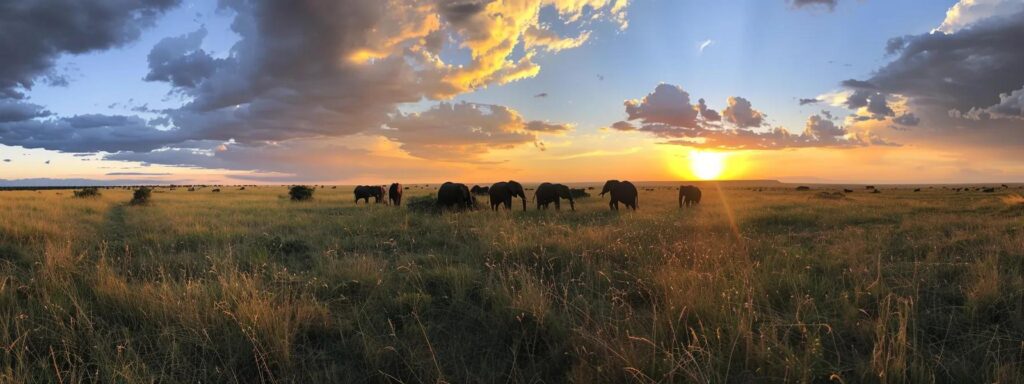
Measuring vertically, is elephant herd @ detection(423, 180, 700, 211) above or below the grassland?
above

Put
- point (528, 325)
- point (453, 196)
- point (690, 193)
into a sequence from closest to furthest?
point (528, 325) < point (453, 196) < point (690, 193)

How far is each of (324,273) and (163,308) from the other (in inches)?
89.1

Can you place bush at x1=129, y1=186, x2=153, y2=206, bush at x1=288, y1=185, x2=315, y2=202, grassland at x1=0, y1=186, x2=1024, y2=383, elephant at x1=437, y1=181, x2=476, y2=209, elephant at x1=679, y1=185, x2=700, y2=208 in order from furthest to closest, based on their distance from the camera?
1. bush at x1=288, y1=185, x2=315, y2=202
2. bush at x1=129, y1=186, x2=153, y2=206
3. elephant at x1=679, y1=185, x2=700, y2=208
4. elephant at x1=437, y1=181, x2=476, y2=209
5. grassland at x1=0, y1=186, x2=1024, y2=383

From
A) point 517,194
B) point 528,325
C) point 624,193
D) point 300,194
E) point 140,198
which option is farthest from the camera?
point 300,194

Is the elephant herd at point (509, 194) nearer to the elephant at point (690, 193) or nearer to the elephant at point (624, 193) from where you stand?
the elephant at point (624, 193)

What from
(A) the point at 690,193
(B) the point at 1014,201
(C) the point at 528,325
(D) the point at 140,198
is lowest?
(C) the point at 528,325

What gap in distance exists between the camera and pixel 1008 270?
22.4 ft

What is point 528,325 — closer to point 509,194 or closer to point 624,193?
point 509,194

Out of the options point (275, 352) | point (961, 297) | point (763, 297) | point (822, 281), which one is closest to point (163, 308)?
point (275, 352)

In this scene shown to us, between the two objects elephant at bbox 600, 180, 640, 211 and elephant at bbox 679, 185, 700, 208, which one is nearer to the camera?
elephant at bbox 600, 180, 640, 211

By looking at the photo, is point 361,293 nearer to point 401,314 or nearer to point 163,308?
point 401,314

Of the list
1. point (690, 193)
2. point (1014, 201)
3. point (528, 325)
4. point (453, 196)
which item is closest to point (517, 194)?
point (453, 196)

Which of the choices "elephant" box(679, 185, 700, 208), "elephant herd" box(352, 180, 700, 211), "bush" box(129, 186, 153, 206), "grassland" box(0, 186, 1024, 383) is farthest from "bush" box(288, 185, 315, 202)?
"grassland" box(0, 186, 1024, 383)

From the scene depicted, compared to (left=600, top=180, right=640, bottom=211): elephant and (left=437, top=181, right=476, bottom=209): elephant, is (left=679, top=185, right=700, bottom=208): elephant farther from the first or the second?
(left=437, top=181, right=476, bottom=209): elephant
